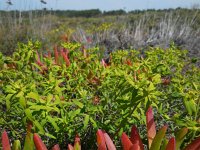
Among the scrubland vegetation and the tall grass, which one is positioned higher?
the scrubland vegetation

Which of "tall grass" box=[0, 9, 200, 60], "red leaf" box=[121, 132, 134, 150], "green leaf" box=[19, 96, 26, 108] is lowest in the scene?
"tall grass" box=[0, 9, 200, 60]

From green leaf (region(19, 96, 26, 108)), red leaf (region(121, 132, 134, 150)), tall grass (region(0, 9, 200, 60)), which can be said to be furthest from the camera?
tall grass (region(0, 9, 200, 60))

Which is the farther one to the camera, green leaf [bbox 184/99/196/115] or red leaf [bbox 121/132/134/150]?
green leaf [bbox 184/99/196/115]

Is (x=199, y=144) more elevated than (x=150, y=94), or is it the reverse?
(x=150, y=94)

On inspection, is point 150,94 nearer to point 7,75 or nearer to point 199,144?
point 199,144

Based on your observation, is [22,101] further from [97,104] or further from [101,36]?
[101,36]

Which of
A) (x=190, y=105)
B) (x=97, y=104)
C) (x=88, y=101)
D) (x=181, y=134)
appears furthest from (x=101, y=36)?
(x=181, y=134)

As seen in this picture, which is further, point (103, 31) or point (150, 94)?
point (103, 31)

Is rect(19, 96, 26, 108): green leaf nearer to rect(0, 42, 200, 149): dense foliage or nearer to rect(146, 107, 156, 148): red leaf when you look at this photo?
rect(0, 42, 200, 149): dense foliage

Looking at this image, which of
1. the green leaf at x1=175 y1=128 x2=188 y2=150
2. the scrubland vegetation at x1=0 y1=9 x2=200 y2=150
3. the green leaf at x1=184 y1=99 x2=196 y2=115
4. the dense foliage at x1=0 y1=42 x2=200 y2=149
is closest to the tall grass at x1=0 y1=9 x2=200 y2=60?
the scrubland vegetation at x1=0 y1=9 x2=200 y2=150

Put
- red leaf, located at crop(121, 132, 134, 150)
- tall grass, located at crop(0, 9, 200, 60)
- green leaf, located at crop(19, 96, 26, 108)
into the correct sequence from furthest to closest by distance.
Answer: tall grass, located at crop(0, 9, 200, 60), green leaf, located at crop(19, 96, 26, 108), red leaf, located at crop(121, 132, 134, 150)

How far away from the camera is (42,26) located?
31.2 feet

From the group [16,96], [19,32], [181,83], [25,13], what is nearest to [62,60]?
[181,83]

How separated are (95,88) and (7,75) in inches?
24.9
